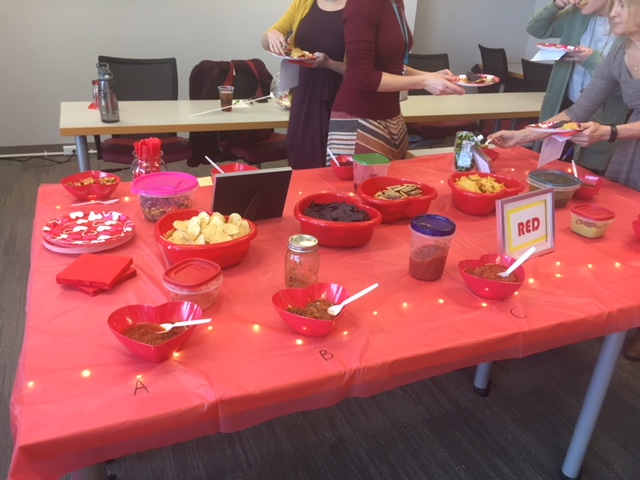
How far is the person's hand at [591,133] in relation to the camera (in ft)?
5.72

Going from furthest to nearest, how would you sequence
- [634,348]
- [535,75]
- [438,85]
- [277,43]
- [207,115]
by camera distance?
[535,75]
[207,115]
[277,43]
[634,348]
[438,85]

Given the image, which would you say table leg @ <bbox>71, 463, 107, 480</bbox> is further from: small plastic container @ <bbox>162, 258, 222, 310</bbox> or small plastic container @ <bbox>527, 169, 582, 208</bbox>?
small plastic container @ <bbox>527, 169, 582, 208</bbox>

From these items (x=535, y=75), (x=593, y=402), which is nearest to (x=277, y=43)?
(x=593, y=402)

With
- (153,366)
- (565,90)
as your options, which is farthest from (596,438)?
(565,90)

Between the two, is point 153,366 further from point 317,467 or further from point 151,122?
point 151,122

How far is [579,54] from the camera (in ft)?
8.43

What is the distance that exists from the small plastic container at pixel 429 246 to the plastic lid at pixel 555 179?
0.65 meters

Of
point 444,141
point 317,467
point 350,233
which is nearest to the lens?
point 350,233

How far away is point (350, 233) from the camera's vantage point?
132 cm

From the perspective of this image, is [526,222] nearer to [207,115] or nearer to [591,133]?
[591,133]

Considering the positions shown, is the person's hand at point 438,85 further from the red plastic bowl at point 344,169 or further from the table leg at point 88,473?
the table leg at point 88,473

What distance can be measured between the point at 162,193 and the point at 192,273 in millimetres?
397

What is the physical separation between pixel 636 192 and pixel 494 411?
930 mm

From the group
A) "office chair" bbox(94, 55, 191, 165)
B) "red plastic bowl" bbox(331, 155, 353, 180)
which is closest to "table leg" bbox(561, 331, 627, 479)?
"red plastic bowl" bbox(331, 155, 353, 180)
